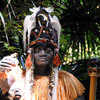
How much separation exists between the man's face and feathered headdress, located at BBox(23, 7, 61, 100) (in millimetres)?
42

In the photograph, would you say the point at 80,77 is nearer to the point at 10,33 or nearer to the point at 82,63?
the point at 82,63

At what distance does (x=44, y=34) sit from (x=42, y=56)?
8.7 inches

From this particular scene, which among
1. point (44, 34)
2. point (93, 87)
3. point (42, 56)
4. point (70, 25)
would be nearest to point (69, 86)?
point (93, 87)

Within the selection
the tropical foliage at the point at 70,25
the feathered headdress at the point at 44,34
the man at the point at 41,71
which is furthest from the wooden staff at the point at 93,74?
the tropical foliage at the point at 70,25

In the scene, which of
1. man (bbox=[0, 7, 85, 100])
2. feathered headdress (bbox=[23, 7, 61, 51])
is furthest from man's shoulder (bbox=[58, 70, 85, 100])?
feathered headdress (bbox=[23, 7, 61, 51])

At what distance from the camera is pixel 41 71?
2666 millimetres

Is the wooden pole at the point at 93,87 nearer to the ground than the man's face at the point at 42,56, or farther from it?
nearer to the ground

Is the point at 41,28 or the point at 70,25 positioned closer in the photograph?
the point at 41,28

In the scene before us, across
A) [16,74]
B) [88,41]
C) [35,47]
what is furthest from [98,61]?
[88,41]

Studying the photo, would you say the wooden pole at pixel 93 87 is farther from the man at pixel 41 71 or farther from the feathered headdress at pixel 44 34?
the feathered headdress at pixel 44 34

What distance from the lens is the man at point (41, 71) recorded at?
2.57m

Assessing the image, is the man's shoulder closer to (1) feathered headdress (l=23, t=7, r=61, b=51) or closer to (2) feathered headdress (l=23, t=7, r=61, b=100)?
(2) feathered headdress (l=23, t=7, r=61, b=100)

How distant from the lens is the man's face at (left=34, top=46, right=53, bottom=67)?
2596 mm

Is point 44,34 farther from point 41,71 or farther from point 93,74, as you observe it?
point 93,74
